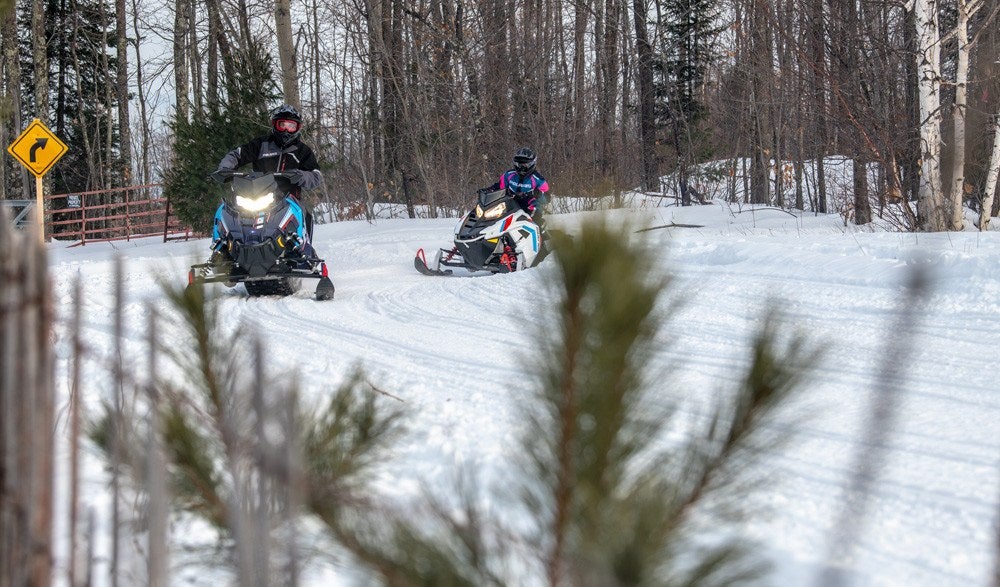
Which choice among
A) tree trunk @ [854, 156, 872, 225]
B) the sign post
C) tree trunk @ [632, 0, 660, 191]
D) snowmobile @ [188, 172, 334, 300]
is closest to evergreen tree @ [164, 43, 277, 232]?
the sign post

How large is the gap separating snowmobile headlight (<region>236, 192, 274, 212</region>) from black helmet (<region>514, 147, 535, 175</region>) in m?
3.33

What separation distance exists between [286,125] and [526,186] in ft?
10.1

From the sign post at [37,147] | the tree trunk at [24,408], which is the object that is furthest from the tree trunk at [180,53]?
the tree trunk at [24,408]

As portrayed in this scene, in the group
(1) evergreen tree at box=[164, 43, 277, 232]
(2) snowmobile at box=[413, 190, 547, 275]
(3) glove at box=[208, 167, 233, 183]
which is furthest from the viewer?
(1) evergreen tree at box=[164, 43, 277, 232]

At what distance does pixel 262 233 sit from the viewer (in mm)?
8625

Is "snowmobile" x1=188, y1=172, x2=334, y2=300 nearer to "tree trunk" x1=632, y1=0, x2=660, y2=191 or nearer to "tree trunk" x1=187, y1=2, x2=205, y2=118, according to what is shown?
"tree trunk" x1=187, y1=2, x2=205, y2=118

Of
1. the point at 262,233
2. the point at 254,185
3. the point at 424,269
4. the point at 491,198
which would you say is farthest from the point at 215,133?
the point at 262,233

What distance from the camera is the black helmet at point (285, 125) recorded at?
9070 mm

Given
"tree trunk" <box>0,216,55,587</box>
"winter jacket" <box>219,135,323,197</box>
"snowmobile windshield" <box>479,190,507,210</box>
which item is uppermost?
"winter jacket" <box>219,135,323,197</box>

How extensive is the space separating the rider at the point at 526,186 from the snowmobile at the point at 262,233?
2.83 metres

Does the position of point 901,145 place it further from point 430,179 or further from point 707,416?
point 707,416

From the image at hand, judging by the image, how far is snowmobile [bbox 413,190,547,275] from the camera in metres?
10.7

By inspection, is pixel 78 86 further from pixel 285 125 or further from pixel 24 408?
pixel 24 408

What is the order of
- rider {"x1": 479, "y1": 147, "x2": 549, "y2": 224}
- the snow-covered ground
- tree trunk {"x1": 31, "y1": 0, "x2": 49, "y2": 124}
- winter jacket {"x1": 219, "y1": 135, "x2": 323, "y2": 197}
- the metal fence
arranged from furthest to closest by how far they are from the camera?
tree trunk {"x1": 31, "y1": 0, "x2": 49, "y2": 124}
the metal fence
rider {"x1": 479, "y1": 147, "x2": 549, "y2": 224}
winter jacket {"x1": 219, "y1": 135, "x2": 323, "y2": 197}
the snow-covered ground
